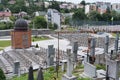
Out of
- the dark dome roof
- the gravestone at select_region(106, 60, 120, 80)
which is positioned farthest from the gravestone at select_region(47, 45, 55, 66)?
the gravestone at select_region(106, 60, 120, 80)

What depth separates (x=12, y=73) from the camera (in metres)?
22.5

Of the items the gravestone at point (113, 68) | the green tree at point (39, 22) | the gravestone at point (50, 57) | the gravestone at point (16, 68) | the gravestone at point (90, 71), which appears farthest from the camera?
the green tree at point (39, 22)

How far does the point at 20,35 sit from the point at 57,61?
38.2ft

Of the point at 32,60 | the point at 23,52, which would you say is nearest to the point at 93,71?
the point at 32,60

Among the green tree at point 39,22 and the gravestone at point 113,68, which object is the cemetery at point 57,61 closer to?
the gravestone at point 113,68

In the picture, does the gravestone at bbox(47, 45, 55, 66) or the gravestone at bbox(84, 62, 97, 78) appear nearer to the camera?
the gravestone at bbox(84, 62, 97, 78)

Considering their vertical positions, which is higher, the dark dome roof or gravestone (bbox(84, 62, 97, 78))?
the dark dome roof

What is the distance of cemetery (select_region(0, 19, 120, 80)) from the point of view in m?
14.5

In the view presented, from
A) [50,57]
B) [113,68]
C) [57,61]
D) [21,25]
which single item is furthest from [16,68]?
[21,25]

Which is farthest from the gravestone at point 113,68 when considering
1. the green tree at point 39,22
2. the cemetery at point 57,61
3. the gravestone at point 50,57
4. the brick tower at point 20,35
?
the green tree at point 39,22

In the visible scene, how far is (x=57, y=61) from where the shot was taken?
22.4 meters

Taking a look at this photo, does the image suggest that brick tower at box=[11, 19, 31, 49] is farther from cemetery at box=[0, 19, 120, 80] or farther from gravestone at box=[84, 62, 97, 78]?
gravestone at box=[84, 62, 97, 78]

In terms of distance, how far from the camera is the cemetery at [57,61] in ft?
47.6

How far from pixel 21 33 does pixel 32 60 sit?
6884mm
